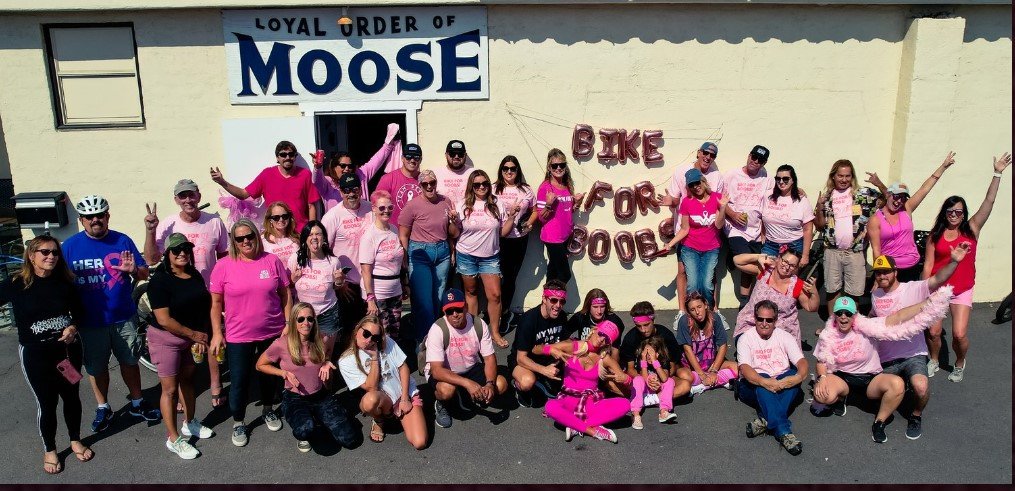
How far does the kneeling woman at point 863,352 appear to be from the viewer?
17.4 feet

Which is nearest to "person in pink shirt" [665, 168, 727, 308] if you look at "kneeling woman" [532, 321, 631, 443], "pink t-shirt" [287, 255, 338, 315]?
"kneeling woman" [532, 321, 631, 443]

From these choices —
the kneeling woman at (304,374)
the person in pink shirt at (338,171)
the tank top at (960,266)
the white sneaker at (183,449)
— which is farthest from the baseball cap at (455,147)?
the tank top at (960,266)

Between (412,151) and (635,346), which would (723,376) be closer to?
(635,346)

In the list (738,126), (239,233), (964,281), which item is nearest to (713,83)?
(738,126)

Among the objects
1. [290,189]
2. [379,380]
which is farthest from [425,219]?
[379,380]

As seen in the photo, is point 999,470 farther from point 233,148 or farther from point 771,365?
point 233,148

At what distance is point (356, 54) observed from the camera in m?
7.41

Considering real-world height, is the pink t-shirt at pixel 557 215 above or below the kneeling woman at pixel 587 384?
above

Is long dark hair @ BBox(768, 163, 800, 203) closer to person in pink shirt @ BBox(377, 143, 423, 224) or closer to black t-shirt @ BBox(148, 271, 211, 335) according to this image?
person in pink shirt @ BBox(377, 143, 423, 224)

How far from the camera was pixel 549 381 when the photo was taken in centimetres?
591

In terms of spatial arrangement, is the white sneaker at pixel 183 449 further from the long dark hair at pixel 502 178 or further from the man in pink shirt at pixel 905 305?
the man in pink shirt at pixel 905 305

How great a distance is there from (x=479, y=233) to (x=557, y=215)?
98 centimetres

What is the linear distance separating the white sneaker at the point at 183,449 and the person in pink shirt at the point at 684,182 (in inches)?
190

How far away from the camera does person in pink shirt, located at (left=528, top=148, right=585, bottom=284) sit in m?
7.18
